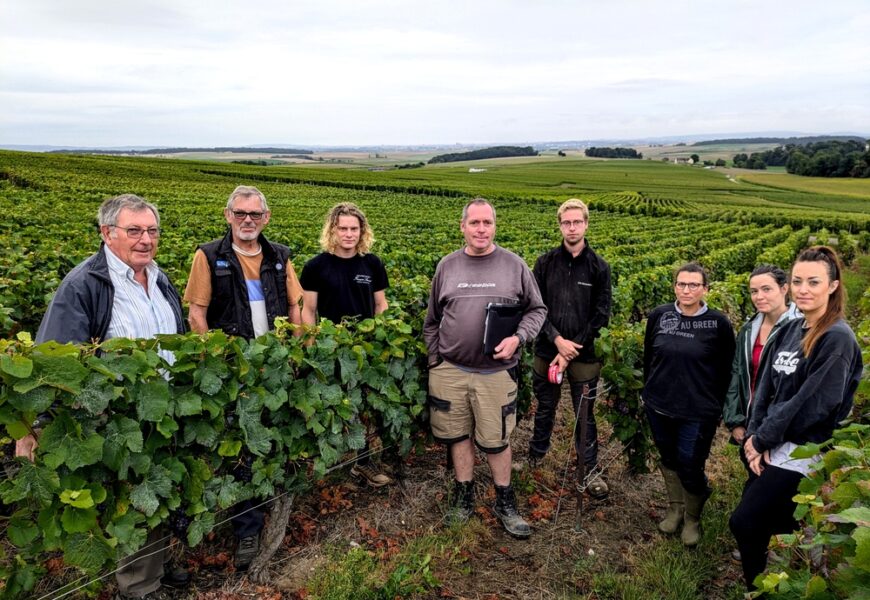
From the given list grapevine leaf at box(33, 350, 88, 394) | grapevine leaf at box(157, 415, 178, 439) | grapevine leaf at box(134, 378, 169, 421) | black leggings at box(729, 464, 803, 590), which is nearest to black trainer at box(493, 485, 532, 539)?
black leggings at box(729, 464, 803, 590)

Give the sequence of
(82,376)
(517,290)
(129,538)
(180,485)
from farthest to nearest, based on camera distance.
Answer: (517,290), (180,485), (129,538), (82,376)

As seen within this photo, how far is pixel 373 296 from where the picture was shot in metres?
4.44

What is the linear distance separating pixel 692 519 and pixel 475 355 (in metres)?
2.07

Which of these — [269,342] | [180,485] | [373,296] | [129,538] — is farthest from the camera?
[373,296]

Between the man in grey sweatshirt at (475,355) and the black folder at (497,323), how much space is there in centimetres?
5

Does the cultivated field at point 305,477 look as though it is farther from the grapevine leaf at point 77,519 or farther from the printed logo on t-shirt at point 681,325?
the printed logo on t-shirt at point 681,325

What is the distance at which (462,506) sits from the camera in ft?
13.7

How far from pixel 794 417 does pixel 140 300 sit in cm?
377

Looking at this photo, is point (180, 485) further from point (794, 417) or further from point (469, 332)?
point (794, 417)

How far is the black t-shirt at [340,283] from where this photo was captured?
420 centimetres

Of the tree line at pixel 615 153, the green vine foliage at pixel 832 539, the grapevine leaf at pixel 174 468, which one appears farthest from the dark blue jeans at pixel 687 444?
Result: the tree line at pixel 615 153

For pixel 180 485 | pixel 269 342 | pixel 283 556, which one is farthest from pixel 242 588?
pixel 269 342

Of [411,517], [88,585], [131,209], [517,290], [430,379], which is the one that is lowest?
[411,517]

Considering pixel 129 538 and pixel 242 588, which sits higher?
pixel 129 538
